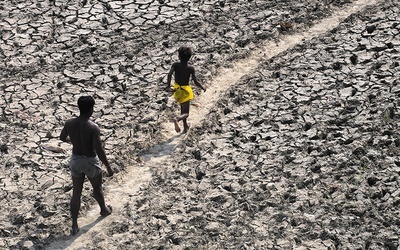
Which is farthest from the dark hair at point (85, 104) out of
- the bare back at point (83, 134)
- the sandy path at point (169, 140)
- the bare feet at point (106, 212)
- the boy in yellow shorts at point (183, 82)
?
the boy in yellow shorts at point (183, 82)

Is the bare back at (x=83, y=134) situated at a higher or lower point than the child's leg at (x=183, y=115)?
higher

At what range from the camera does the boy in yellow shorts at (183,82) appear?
12273mm

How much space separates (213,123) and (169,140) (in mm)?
646

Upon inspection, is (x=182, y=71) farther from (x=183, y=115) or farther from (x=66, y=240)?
(x=66, y=240)

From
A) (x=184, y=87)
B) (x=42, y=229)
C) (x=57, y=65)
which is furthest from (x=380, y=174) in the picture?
(x=57, y=65)

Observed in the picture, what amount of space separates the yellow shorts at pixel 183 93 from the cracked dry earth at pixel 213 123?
0.46m

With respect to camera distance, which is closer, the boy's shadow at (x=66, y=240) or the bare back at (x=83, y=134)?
the bare back at (x=83, y=134)

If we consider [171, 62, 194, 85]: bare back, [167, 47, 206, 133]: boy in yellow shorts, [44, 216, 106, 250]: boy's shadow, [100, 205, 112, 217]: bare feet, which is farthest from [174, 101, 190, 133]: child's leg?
[44, 216, 106, 250]: boy's shadow

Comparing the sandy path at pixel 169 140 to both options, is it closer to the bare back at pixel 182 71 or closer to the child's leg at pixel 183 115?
the child's leg at pixel 183 115

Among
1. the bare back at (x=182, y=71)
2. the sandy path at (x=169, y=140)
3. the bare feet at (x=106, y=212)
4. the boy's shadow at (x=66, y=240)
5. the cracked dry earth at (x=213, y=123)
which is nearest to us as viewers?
the boy's shadow at (x=66, y=240)

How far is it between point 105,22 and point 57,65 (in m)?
1.44

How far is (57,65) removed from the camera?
14094mm

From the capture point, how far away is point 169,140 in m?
12.4

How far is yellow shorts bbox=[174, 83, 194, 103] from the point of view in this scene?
12352 mm
